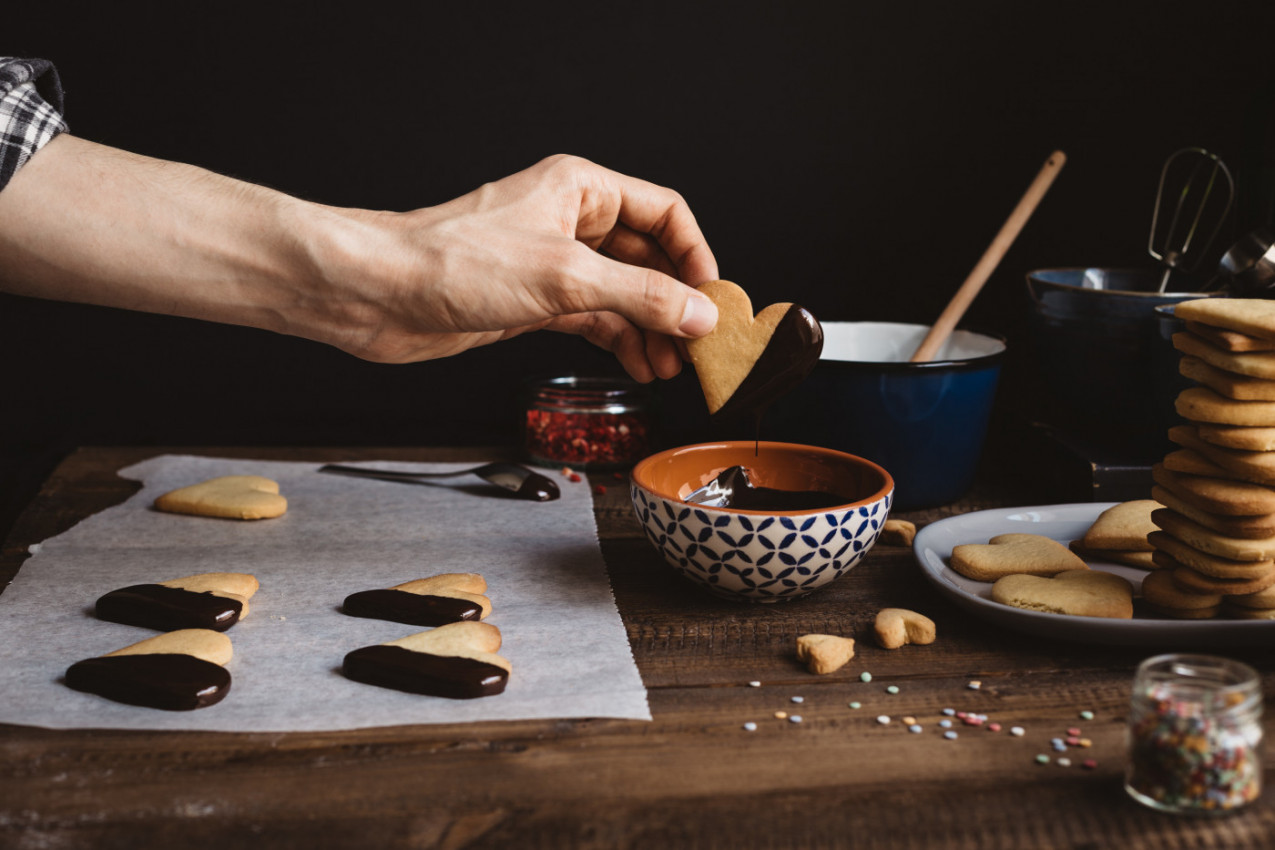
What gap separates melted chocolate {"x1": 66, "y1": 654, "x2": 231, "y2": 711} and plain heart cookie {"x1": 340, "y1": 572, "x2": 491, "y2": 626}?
7.0 inches

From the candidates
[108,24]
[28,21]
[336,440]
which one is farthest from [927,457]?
[28,21]

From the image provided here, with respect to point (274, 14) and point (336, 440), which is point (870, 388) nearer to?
point (336, 440)

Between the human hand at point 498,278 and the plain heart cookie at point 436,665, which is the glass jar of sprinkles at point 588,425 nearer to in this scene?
the human hand at point 498,278

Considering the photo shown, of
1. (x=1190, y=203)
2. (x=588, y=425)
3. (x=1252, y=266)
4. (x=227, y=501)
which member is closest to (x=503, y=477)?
(x=588, y=425)

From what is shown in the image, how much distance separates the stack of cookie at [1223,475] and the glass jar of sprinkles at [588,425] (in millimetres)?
844

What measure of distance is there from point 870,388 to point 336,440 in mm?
1044

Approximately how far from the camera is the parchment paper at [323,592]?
2.97 ft

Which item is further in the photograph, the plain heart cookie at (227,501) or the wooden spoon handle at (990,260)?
the wooden spoon handle at (990,260)

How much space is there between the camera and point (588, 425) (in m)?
1.67

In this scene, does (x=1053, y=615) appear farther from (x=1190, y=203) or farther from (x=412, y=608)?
(x=1190, y=203)

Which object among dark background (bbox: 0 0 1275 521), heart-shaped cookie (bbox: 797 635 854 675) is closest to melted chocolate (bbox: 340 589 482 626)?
heart-shaped cookie (bbox: 797 635 854 675)

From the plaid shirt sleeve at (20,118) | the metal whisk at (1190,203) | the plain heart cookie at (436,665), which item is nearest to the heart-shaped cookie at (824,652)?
the plain heart cookie at (436,665)

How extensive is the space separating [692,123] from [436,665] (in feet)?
3.96

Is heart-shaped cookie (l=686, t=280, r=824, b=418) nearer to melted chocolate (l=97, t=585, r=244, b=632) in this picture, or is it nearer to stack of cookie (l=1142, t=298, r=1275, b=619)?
stack of cookie (l=1142, t=298, r=1275, b=619)
